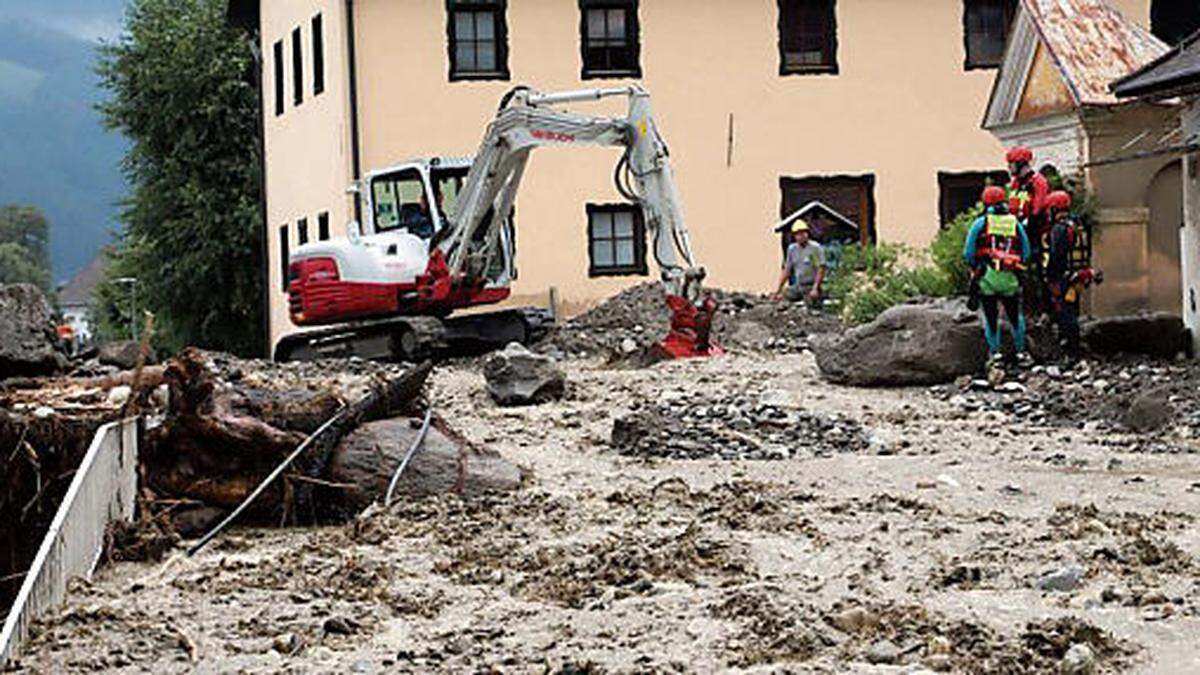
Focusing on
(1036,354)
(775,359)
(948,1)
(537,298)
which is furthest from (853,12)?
(1036,354)

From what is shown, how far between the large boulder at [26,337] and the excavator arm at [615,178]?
10463 mm

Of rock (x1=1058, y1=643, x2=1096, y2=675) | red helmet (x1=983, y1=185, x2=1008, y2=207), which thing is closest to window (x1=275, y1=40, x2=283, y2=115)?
red helmet (x1=983, y1=185, x2=1008, y2=207)

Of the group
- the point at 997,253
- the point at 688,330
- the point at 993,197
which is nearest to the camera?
the point at 997,253

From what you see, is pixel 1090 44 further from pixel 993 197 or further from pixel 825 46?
pixel 825 46

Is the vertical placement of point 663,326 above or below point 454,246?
below

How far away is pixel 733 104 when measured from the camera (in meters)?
35.0

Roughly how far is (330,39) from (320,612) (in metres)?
25.2

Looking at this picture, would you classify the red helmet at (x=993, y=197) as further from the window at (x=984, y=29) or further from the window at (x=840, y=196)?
the window at (x=984, y=29)

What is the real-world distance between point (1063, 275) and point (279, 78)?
73.3 feet

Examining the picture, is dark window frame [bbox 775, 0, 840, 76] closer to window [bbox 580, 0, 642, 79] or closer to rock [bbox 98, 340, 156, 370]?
window [bbox 580, 0, 642, 79]

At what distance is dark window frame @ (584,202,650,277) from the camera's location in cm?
3441

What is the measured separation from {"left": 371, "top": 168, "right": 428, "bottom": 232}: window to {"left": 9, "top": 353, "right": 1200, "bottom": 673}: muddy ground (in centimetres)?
1084

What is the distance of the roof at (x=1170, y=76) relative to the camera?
19.3 meters

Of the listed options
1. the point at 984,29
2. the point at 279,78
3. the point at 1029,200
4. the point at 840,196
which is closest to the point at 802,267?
the point at 840,196
